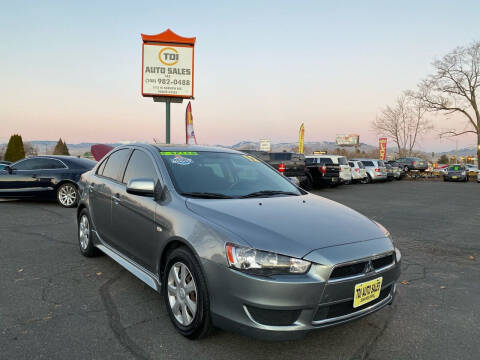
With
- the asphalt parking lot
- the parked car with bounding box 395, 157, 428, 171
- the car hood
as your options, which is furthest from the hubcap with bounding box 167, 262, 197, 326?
the parked car with bounding box 395, 157, 428, 171

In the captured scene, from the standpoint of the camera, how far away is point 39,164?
402 inches

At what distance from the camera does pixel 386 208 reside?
1133 cm

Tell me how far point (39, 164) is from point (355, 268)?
10092mm

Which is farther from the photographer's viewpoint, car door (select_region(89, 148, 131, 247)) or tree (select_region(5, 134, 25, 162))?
tree (select_region(5, 134, 25, 162))

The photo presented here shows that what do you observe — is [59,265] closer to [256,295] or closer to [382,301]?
[256,295]

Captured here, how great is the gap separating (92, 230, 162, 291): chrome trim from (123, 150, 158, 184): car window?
84 centimetres

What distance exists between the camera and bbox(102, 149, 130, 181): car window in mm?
4352

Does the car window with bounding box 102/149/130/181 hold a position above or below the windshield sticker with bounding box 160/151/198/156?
below

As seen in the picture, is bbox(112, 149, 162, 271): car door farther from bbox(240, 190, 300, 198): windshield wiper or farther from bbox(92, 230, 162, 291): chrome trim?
bbox(240, 190, 300, 198): windshield wiper

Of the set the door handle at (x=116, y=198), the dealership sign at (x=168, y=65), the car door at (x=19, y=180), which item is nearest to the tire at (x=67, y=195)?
the car door at (x=19, y=180)

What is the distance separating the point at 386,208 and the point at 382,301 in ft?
30.2

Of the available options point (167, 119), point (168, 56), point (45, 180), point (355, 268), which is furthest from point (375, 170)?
point (355, 268)

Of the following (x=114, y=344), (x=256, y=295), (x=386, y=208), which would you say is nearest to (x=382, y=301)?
(x=256, y=295)

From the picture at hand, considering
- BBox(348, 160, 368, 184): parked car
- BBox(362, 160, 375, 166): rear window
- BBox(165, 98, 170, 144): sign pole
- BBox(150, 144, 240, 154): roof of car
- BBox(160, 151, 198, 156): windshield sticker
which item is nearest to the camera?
BBox(160, 151, 198, 156): windshield sticker
